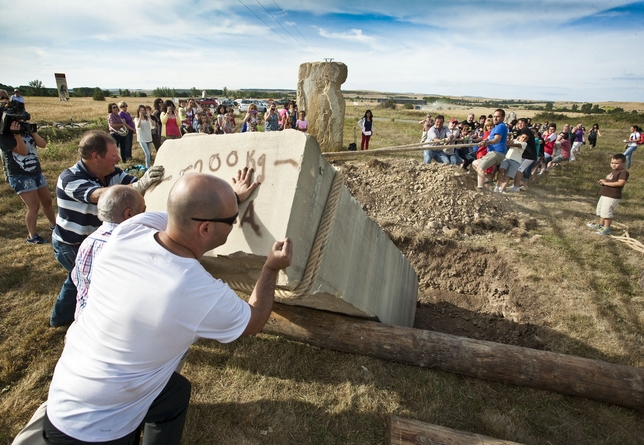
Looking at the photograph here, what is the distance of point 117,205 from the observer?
2.03 metres

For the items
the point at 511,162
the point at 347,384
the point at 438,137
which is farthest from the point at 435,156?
the point at 347,384

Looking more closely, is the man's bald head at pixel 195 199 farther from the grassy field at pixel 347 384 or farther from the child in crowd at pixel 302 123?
the child in crowd at pixel 302 123

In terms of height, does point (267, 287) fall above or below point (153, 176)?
below

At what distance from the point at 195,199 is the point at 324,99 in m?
10.1

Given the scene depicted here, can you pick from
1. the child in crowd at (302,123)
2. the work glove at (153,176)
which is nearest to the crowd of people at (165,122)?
the child in crowd at (302,123)

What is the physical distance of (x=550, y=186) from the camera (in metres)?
8.70

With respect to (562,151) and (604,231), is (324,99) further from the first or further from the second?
(604,231)

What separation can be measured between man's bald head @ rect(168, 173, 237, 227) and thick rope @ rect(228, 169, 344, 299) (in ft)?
2.72

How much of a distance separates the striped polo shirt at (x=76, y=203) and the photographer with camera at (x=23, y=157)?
1.96m

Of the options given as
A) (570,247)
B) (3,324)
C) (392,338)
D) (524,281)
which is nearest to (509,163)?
(570,247)

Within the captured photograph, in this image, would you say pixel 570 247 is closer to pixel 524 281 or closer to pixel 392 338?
pixel 524 281

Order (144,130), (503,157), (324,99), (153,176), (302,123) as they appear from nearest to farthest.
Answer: (153,176) → (503,157) → (144,130) → (302,123) → (324,99)

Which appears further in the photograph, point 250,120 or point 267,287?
point 250,120

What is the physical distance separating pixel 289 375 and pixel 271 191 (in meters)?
1.52
